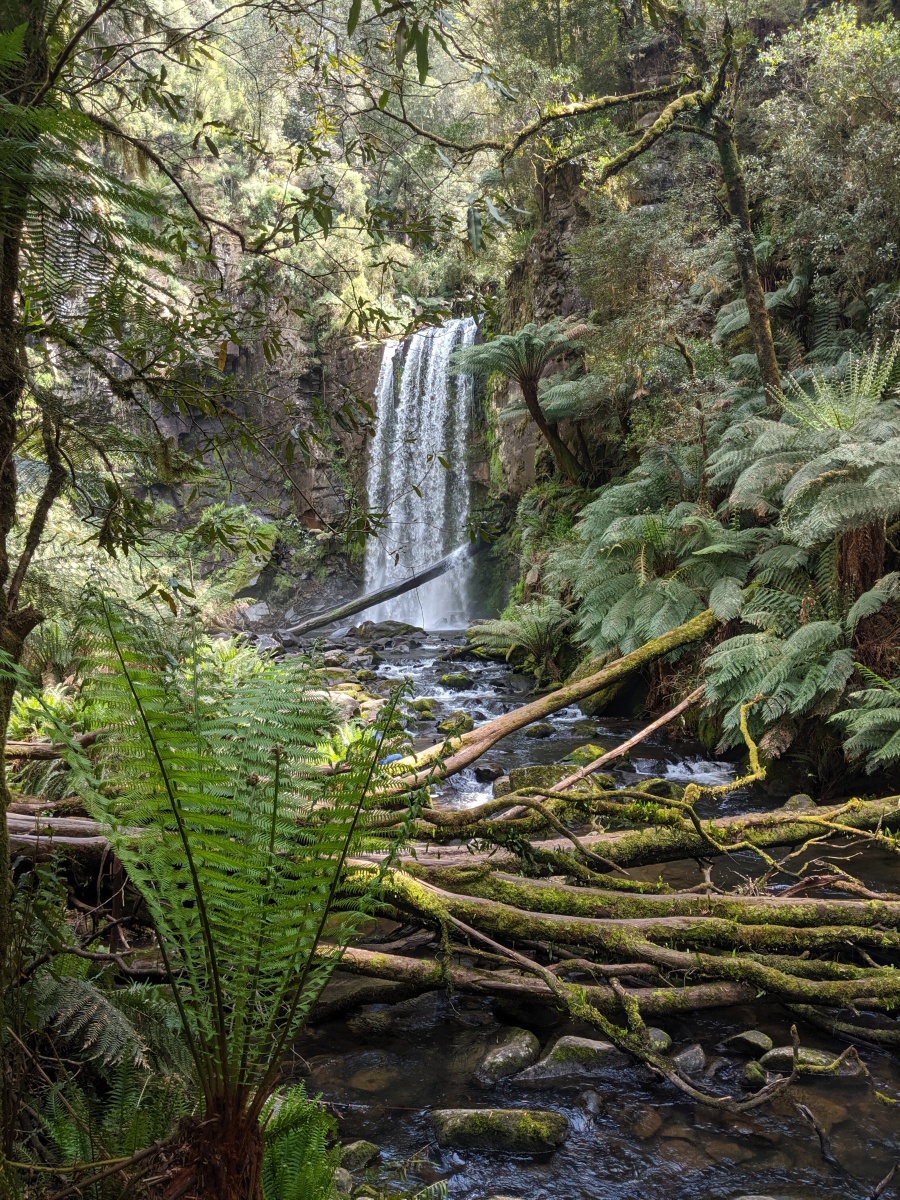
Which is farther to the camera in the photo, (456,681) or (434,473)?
(434,473)

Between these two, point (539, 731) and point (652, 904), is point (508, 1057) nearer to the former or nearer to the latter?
point (652, 904)

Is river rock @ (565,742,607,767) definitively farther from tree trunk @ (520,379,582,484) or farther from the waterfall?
the waterfall

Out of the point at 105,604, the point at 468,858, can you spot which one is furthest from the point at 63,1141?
the point at 468,858

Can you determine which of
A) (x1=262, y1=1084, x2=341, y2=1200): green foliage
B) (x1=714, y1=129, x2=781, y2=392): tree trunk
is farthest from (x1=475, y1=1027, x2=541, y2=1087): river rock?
(x1=714, y1=129, x2=781, y2=392): tree trunk

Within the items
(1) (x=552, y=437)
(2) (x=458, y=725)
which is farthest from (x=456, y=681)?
(2) (x=458, y=725)

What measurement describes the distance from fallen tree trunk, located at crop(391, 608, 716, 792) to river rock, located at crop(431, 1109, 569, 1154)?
0.96 meters

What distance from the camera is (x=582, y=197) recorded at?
1150 centimetres

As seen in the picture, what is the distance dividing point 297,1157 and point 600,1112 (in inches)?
53.0

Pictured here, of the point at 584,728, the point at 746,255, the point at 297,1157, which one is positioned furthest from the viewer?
the point at 584,728

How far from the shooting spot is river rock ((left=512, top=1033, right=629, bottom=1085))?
253 cm

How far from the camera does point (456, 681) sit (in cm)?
901

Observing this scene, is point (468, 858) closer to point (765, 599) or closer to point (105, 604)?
point (105, 604)

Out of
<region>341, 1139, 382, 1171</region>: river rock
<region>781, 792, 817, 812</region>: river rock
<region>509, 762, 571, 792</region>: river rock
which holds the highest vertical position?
<region>509, 762, 571, 792</region>: river rock

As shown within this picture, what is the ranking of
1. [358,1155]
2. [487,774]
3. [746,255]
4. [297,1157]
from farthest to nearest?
1. [746,255]
2. [487,774]
3. [358,1155]
4. [297,1157]
